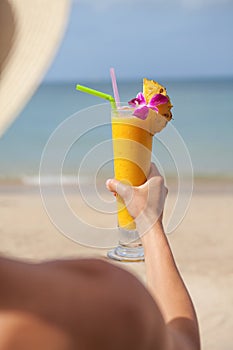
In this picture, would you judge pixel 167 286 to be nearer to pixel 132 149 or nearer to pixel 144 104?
pixel 144 104

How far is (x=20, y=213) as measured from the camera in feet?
22.4

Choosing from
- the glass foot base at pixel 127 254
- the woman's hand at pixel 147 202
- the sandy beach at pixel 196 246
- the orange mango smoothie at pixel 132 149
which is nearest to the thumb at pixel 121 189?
the woman's hand at pixel 147 202

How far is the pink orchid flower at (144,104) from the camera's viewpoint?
2012 millimetres

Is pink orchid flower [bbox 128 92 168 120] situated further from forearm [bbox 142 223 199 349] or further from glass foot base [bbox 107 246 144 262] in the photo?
forearm [bbox 142 223 199 349]

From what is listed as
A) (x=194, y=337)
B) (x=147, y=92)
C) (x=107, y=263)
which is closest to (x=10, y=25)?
(x=107, y=263)

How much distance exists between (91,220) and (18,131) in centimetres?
1306

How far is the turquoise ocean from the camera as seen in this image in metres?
10.9

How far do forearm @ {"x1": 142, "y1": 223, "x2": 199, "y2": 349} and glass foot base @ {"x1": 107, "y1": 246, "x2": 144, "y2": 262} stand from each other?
612 millimetres

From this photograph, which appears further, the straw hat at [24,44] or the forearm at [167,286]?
the forearm at [167,286]

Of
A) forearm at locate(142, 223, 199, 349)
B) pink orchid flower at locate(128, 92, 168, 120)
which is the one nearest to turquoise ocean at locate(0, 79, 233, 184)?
pink orchid flower at locate(128, 92, 168, 120)

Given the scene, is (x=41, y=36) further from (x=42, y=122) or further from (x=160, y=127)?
(x=42, y=122)

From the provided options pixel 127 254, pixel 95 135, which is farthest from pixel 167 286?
pixel 95 135

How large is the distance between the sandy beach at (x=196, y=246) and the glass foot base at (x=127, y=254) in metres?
0.67

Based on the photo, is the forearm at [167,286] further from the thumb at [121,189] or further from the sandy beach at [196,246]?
the sandy beach at [196,246]
